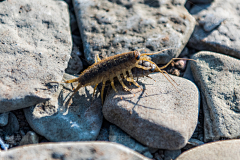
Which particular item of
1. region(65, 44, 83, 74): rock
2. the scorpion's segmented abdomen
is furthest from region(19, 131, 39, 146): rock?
region(65, 44, 83, 74): rock

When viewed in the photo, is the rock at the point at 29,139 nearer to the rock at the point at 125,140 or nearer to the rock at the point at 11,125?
the rock at the point at 11,125

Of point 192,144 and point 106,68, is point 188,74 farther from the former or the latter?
point 106,68

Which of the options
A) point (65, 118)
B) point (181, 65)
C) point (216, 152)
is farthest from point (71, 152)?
point (181, 65)

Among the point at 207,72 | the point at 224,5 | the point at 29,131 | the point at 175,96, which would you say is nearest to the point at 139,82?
the point at 175,96

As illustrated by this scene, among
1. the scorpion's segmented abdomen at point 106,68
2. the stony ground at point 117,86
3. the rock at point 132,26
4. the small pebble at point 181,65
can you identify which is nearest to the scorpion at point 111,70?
the scorpion's segmented abdomen at point 106,68

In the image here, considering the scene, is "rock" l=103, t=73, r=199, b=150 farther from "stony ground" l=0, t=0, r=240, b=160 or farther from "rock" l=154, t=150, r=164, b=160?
"rock" l=154, t=150, r=164, b=160
